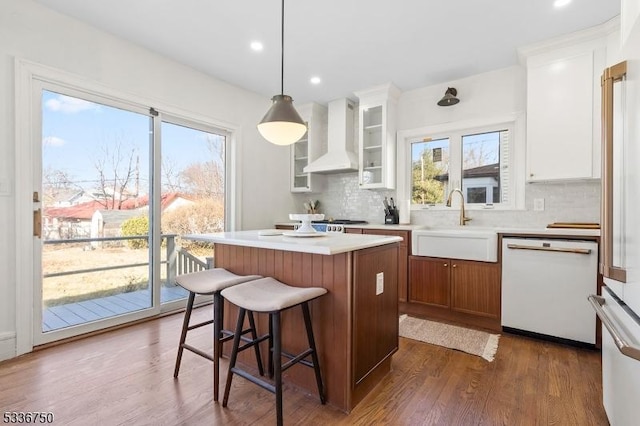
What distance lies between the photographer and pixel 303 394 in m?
1.88

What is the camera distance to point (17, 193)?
7.68ft

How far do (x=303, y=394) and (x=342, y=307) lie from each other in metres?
0.63

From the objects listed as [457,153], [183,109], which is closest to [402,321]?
[457,153]

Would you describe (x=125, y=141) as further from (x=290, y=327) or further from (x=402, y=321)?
(x=402, y=321)

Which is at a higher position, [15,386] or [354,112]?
[354,112]

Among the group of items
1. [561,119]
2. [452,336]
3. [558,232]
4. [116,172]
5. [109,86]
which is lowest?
[452,336]

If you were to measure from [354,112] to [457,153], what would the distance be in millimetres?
1578

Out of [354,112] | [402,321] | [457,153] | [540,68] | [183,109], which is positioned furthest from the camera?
[354,112]

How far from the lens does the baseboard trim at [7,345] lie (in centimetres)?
226

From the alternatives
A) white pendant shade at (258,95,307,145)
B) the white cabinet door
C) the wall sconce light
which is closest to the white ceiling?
the wall sconce light

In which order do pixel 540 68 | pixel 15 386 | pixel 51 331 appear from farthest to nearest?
pixel 540 68 < pixel 51 331 < pixel 15 386

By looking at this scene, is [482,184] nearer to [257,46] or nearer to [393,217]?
[393,217]

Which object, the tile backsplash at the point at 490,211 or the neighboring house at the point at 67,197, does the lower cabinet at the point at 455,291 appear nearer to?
the tile backsplash at the point at 490,211

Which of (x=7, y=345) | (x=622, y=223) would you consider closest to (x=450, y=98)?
(x=622, y=223)
